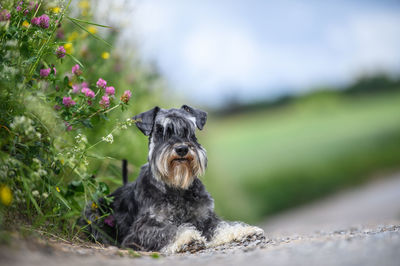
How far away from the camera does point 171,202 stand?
4.89 m

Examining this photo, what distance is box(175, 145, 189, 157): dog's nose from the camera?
4562mm

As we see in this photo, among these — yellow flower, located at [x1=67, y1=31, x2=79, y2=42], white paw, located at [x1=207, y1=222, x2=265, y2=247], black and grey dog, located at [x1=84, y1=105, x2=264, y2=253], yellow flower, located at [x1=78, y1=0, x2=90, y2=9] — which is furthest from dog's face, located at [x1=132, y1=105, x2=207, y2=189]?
yellow flower, located at [x1=78, y1=0, x2=90, y2=9]

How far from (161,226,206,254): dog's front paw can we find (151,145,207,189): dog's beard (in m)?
0.52

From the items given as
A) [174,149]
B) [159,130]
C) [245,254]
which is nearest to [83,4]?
[159,130]

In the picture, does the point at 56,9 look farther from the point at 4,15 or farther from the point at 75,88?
the point at 75,88

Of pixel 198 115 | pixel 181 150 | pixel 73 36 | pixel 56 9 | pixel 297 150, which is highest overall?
pixel 297 150

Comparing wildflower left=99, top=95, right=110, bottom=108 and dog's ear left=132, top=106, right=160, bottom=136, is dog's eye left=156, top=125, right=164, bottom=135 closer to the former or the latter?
→ dog's ear left=132, top=106, right=160, bottom=136

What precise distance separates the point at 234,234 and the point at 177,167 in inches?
35.1

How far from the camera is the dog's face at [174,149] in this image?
181 inches

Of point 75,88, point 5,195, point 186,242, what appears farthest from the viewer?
point 75,88

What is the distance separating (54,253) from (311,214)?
1185 cm

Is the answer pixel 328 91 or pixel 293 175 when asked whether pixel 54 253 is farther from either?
pixel 328 91

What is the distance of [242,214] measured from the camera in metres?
11.7

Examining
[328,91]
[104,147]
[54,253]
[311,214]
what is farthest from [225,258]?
[328,91]
